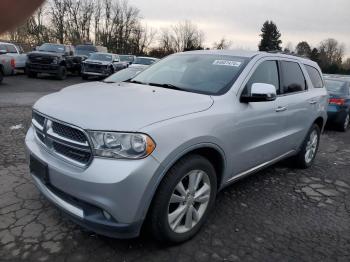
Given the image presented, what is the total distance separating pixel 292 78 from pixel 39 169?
3.52 m

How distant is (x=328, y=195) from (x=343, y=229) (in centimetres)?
98

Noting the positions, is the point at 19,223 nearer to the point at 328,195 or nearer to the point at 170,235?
the point at 170,235

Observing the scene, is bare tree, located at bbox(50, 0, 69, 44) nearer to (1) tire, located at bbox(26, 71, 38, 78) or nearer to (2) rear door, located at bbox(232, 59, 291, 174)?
(1) tire, located at bbox(26, 71, 38, 78)

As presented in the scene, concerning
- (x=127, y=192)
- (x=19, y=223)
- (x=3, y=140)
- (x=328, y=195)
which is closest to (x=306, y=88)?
(x=328, y=195)

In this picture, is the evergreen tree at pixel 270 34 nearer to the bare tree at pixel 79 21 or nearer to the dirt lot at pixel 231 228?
the bare tree at pixel 79 21

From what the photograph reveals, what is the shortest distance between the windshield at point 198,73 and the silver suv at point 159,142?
0.5 inches

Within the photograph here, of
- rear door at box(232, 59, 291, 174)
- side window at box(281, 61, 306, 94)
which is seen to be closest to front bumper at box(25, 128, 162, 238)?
rear door at box(232, 59, 291, 174)

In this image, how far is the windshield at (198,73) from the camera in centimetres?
352

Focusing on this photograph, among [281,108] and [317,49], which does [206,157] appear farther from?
[317,49]

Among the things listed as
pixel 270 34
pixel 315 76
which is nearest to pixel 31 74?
pixel 315 76

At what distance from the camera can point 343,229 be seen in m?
3.45

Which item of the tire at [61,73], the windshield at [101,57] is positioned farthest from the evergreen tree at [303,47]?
the tire at [61,73]

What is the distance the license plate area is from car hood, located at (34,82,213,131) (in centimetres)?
43

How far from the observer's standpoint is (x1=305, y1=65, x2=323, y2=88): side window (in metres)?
5.24
